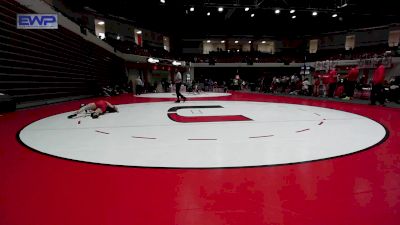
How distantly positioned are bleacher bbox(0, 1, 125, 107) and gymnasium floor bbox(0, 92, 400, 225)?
492 centimetres

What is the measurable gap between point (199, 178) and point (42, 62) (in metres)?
9.90

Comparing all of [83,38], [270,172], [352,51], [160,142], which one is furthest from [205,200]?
[352,51]

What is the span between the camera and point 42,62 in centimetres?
1002

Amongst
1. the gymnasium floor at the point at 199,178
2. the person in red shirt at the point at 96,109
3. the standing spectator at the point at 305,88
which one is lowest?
the gymnasium floor at the point at 199,178

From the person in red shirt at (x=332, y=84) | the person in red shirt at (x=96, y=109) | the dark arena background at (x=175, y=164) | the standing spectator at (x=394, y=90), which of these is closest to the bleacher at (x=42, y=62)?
the dark arena background at (x=175, y=164)

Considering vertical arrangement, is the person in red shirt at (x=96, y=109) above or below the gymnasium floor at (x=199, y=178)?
above

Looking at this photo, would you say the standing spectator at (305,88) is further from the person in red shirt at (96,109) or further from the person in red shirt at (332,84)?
the person in red shirt at (96,109)

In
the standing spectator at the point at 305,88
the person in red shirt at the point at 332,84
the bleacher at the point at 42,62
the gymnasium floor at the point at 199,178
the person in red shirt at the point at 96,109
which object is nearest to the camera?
the gymnasium floor at the point at 199,178

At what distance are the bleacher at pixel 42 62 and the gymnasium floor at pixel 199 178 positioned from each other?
4922 millimetres

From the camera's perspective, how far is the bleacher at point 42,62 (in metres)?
8.02

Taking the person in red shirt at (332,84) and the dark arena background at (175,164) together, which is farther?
the person in red shirt at (332,84)

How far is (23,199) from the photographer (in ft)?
6.26

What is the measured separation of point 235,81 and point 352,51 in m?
14.7

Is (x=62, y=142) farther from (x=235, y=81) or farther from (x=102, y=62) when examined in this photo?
(x=235, y=81)
